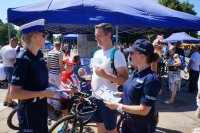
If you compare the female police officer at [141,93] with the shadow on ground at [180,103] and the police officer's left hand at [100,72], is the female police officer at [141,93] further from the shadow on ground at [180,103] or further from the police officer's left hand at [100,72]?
the shadow on ground at [180,103]

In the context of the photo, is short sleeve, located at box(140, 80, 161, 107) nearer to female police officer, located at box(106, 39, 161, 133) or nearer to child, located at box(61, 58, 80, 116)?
female police officer, located at box(106, 39, 161, 133)

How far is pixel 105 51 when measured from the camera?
3.38 meters

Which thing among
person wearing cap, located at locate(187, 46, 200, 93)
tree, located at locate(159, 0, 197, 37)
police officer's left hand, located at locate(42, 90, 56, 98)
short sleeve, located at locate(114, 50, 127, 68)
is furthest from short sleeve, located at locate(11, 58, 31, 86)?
tree, located at locate(159, 0, 197, 37)

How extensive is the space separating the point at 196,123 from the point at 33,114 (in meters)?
4.39

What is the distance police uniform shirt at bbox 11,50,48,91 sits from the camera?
2.58 meters

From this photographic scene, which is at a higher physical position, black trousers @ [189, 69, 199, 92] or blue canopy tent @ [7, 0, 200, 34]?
blue canopy tent @ [7, 0, 200, 34]

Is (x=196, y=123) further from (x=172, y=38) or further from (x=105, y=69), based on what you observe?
(x=172, y=38)

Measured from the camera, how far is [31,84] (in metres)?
2.67

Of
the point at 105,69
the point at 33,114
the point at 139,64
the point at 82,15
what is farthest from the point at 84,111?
the point at 82,15

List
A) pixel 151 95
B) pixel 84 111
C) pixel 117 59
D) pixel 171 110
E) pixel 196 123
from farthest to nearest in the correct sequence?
1. pixel 171 110
2. pixel 196 123
3. pixel 84 111
4. pixel 117 59
5. pixel 151 95

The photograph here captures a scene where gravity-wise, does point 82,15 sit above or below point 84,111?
above

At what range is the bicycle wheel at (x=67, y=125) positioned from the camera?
13.6 ft

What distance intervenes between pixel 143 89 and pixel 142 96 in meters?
0.07

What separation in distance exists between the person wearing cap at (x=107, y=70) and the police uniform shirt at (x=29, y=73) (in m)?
0.77
